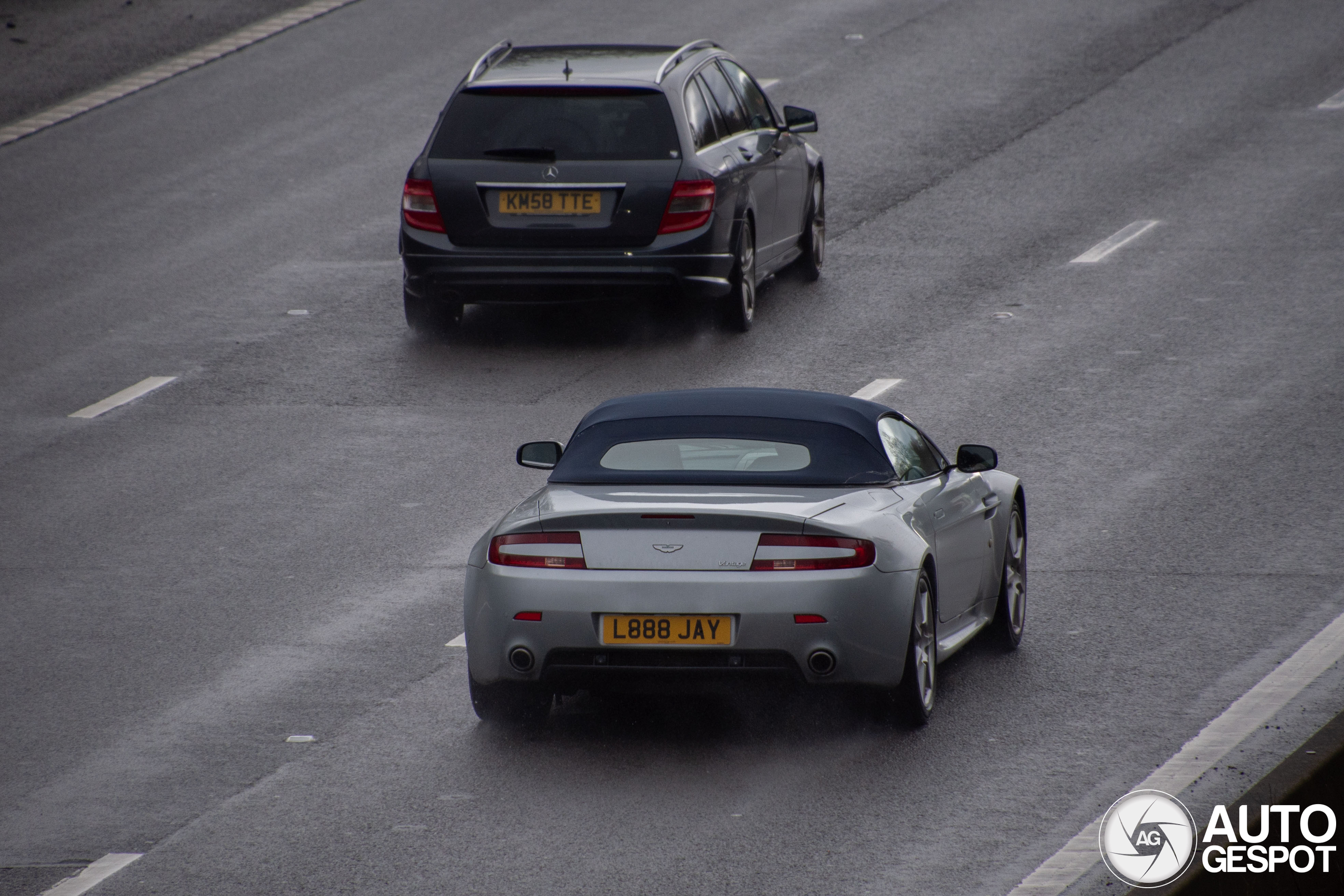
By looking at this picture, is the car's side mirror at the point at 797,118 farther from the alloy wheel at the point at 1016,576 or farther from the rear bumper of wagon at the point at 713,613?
the rear bumper of wagon at the point at 713,613

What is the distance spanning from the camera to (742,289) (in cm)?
1527

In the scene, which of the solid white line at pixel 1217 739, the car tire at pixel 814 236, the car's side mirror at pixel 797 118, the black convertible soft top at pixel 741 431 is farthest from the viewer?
the car tire at pixel 814 236

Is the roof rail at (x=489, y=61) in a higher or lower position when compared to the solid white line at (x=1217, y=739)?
higher

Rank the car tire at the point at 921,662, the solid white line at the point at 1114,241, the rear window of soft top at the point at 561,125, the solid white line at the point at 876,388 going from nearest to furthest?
1. the car tire at the point at 921,662
2. the solid white line at the point at 876,388
3. the rear window of soft top at the point at 561,125
4. the solid white line at the point at 1114,241

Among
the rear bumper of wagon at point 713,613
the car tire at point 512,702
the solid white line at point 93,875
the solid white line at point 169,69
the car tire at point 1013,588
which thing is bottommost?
the solid white line at point 169,69

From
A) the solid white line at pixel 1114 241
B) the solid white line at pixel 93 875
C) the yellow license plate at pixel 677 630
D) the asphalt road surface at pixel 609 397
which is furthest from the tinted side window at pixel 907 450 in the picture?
the solid white line at pixel 1114 241

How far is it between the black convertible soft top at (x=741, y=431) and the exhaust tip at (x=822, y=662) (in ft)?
2.41

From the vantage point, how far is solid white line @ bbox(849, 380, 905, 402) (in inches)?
527

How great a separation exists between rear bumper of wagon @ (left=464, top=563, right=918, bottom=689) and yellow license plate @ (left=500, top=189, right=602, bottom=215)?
723cm

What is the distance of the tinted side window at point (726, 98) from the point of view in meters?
15.8

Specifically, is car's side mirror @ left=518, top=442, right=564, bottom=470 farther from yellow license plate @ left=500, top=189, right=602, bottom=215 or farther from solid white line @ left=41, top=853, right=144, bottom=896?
yellow license plate @ left=500, top=189, right=602, bottom=215

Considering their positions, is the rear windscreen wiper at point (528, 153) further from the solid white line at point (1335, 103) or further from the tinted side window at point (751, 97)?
the solid white line at point (1335, 103)

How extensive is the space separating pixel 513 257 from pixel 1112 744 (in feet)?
25.8

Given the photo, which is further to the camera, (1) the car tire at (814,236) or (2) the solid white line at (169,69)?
(2) the solid white line at (169,69)
